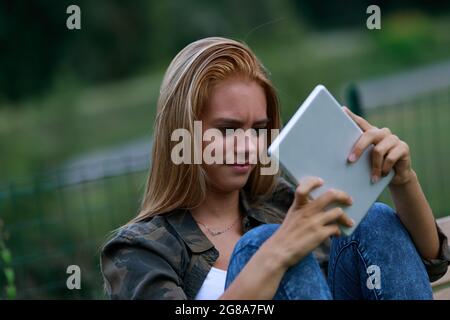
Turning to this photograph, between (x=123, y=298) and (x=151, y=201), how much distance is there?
32 cm

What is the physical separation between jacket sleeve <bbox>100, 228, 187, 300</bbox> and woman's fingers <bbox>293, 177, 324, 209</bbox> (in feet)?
1.14

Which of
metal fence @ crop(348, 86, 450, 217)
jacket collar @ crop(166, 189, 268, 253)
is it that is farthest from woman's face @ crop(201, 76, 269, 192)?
metal fence @ crop(348, 86, 450, 217)

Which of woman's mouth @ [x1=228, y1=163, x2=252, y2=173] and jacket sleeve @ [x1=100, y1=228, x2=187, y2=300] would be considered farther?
woman's mouth @ [x1=228, y1=163, x2=252, y2=173]

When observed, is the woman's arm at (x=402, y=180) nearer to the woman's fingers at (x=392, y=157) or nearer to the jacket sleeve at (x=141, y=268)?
the woman's fingers at (x=392, y=157)

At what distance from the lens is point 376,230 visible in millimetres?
2111

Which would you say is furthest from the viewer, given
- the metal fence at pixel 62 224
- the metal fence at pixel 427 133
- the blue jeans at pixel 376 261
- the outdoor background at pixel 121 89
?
the metal fence at pixel 427 133

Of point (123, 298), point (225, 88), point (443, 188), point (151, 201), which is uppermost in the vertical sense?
point (225, 88)

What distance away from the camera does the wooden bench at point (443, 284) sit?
8.31 ft

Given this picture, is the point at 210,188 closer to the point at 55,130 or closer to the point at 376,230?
the point at 376,230

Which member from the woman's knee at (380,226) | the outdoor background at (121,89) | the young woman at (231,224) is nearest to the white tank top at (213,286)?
the young woman at (231,224)

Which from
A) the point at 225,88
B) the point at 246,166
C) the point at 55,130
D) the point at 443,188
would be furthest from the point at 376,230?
the point at 55,130

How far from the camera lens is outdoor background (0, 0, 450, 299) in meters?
4.30

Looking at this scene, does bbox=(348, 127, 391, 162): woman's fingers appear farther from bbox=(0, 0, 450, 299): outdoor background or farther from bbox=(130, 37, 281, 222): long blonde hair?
bbox=(0, 0, 450, 299): outdoor background

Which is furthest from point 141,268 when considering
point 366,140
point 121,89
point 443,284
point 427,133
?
point 121,89
